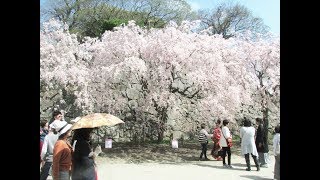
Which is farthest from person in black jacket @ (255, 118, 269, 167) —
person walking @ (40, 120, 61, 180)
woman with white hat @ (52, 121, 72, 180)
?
woman with white hat @ (52, 121, 72, 180)

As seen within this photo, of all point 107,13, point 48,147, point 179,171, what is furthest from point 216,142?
point 107,13

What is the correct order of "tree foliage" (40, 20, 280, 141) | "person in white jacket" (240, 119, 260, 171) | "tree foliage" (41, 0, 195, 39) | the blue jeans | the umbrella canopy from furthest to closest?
"tree foliage" (41, 0, 195, 39) → "tree foliage" (40, 20, 280, 141) → "person in white jacket" (240, 119, 260, 171) → the umbrella canopy → the blue jeans

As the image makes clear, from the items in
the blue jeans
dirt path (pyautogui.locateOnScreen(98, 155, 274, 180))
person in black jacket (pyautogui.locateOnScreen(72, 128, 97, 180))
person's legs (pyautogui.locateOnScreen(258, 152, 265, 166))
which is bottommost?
dirt path (pyautogui.locateOnScreen(98, 155, 274, 180))

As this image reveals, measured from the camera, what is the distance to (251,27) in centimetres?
1656

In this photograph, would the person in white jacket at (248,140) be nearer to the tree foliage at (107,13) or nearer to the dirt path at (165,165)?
the dirt path at (165,165)

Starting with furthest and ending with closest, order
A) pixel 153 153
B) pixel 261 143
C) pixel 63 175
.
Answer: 1. pixel 153 153
2. pixel 261 143
3. pixel 63 175

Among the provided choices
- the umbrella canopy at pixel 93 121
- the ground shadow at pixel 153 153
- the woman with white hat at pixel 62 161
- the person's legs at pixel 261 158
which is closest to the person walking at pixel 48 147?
the umbrella canopy at pixel 93 121

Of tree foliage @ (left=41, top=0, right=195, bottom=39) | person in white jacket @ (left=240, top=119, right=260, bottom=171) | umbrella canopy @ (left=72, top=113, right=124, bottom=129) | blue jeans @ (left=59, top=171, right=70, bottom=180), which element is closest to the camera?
blue jeans @ (left=59, top=171, right=70, bottom=180)

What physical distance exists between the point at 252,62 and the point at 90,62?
566cm

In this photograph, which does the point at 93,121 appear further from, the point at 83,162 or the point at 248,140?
the point at 248,140

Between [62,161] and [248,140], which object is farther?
[248,140]

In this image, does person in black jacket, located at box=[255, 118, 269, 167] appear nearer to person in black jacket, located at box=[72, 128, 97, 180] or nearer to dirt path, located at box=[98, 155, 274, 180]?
dirt path, located at box=[98, 155, 274, 180]

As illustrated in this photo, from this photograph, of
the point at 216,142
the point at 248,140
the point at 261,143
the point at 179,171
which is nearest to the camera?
the point at 248,140
